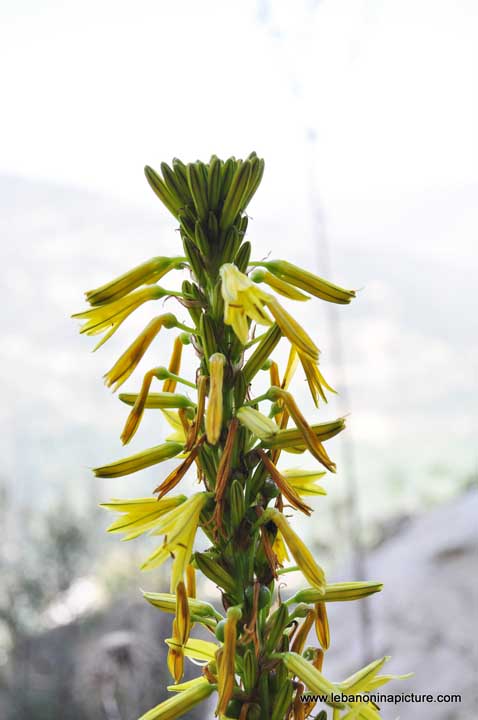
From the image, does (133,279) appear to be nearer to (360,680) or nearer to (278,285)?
(278,285)

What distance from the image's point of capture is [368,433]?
18.3 feet

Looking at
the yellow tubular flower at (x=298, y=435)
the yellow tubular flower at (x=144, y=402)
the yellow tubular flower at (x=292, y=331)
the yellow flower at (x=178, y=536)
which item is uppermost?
the yellow tubular flower at (x=292, y=331)

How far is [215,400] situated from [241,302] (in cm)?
9

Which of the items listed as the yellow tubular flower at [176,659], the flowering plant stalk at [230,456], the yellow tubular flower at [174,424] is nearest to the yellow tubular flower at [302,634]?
the flowering plant stalk at [230,456]

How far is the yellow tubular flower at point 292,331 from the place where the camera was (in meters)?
0.63

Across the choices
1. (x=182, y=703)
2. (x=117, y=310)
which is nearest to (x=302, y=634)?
(x=182, y=703)

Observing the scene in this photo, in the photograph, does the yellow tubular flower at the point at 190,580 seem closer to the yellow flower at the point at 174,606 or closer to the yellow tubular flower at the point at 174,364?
the yellow flower at the point at 174,606

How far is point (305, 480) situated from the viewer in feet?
2.51

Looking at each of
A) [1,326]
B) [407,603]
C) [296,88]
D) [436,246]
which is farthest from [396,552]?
[1,326]

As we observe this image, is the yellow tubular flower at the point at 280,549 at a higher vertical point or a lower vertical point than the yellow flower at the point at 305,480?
lower

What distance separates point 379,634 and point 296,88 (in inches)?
93.9

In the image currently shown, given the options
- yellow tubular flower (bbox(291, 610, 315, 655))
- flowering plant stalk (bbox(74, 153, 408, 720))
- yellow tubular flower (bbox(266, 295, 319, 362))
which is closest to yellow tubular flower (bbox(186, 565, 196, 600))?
flowering plant stalk (bbox(74, 153, 408, 720))

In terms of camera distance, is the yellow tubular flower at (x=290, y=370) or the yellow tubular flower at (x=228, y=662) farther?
the yellow tubular flower at (x=290, y=370)

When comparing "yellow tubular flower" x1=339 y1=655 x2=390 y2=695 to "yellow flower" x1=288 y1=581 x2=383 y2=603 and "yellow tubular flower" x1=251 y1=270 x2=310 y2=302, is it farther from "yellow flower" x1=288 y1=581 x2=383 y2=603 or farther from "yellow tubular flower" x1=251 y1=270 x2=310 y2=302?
"yellow tubular flower" x1=251 y1=270 x2=310 y2=302
